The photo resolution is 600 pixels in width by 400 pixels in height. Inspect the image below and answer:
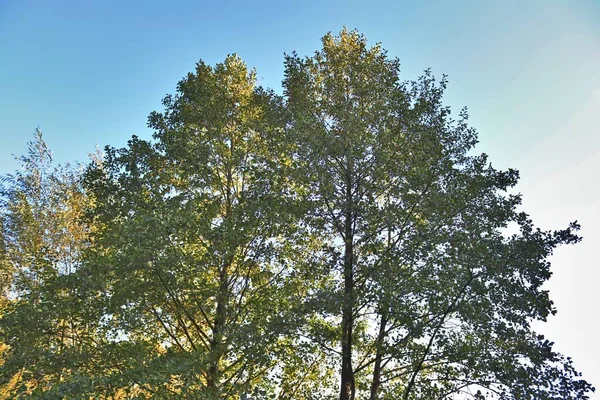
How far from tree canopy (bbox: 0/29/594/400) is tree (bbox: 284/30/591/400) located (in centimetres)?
4

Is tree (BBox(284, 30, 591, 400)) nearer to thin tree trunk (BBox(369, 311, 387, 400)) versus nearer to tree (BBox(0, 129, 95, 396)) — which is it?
thin tree trunk (BBox(369, 311, 387, 400))

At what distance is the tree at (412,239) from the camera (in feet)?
23.9

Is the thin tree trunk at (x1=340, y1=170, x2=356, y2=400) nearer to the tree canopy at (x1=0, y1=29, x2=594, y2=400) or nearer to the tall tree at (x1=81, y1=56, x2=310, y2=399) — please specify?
the tree canopy at (x1=0, y1=29, x2=594, y2=400)

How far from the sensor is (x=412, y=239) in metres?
8.21

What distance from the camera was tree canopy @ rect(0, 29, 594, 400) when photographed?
7.32 metres

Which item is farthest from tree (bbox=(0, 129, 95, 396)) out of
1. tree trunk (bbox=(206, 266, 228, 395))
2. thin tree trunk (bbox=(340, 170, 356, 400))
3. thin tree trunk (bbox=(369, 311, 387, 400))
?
thin tree trunk (bbox=(369, 311, 387, 400))

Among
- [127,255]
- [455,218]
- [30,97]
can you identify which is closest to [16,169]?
[30,97]

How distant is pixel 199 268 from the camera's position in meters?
8.36

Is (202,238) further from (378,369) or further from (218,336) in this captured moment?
(378,369)

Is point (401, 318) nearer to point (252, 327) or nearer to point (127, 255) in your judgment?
point (252, 327)

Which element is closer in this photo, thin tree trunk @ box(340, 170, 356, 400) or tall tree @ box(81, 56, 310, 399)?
tall tree @ box(81, 56, 310, 399)

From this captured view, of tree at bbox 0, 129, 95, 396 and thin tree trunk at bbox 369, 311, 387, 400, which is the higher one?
tree at bbox 0, 129, 95, 396

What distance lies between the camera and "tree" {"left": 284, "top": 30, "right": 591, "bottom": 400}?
729cm

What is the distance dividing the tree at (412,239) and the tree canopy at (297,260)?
44mm
